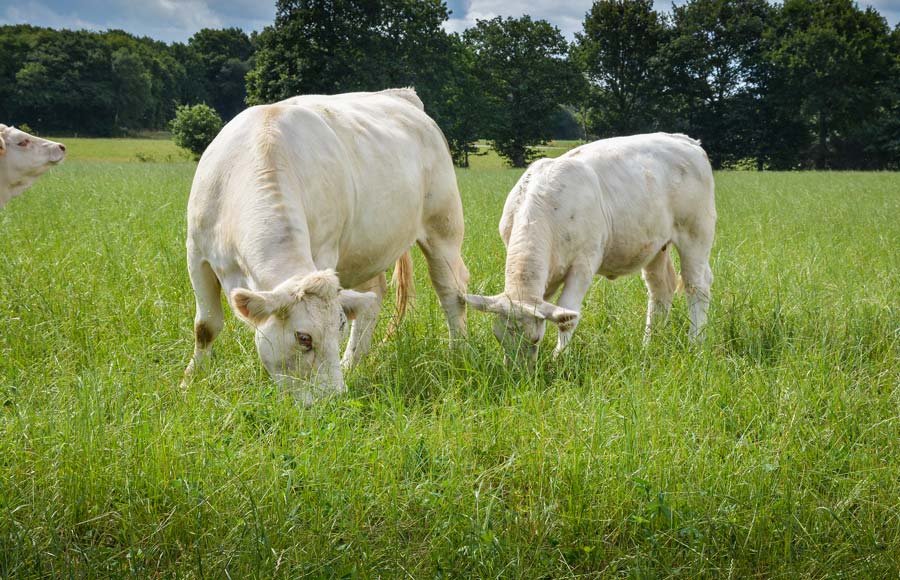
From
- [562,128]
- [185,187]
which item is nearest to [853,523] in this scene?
[185,187]

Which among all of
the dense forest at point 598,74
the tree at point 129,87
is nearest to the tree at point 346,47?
the dense forest at point 598,74

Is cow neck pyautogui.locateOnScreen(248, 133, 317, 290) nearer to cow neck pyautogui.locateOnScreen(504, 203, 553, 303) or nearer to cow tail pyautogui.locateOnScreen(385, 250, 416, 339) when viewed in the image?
cow neck pyautogui.locateOnScreen(504, 203, 553, 303)

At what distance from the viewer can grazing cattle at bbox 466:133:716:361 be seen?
17.7 ft

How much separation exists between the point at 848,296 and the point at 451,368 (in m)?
Result: 4.08

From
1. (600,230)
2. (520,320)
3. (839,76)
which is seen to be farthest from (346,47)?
(520,320)

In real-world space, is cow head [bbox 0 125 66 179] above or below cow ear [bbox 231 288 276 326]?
above

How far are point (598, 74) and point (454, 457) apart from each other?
57.0 meters

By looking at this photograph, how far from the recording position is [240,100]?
257ft

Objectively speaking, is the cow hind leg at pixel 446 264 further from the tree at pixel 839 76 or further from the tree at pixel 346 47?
the tree at pixel 839 76

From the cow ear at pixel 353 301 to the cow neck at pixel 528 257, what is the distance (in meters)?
1.44

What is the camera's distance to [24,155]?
289 inches

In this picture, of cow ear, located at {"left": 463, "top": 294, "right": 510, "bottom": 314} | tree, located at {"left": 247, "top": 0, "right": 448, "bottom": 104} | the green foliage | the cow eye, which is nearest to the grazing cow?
the cow eye

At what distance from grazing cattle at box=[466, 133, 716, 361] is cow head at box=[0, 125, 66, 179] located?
4.46 meters

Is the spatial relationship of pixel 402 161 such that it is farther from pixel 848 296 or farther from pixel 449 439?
pixel 848 296
